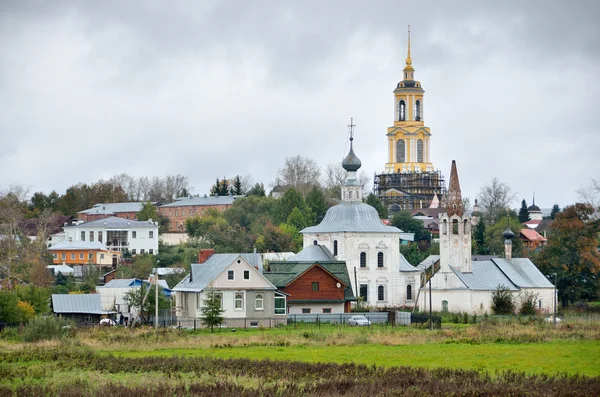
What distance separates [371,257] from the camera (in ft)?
247

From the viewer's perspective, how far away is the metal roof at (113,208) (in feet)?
429

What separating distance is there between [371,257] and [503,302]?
11.3m

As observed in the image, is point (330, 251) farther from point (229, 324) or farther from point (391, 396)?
point (391, 396)

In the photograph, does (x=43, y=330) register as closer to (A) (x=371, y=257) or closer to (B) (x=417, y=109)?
(A) (x=371, y=257)

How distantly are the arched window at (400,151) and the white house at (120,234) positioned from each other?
48.1 metres

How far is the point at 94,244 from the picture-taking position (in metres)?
105

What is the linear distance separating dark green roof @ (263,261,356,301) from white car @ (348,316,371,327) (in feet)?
23.0

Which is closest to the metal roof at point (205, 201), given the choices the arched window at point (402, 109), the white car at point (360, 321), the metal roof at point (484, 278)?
the arched window at point (402, 109)

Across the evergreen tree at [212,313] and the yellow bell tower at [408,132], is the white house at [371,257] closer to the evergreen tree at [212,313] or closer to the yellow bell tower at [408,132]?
the evergreen tree at [212,313]

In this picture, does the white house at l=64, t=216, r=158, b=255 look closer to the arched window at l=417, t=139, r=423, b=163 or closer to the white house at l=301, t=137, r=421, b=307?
the white house at l=301, t=137, r=421, b=307

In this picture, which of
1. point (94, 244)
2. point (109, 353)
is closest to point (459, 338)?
point (109, 353)

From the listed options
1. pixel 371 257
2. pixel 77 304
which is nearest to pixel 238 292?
pixel 77 304

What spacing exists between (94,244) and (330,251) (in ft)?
120

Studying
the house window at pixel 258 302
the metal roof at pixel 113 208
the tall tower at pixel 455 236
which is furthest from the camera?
the metal roof at pixel 113 208
